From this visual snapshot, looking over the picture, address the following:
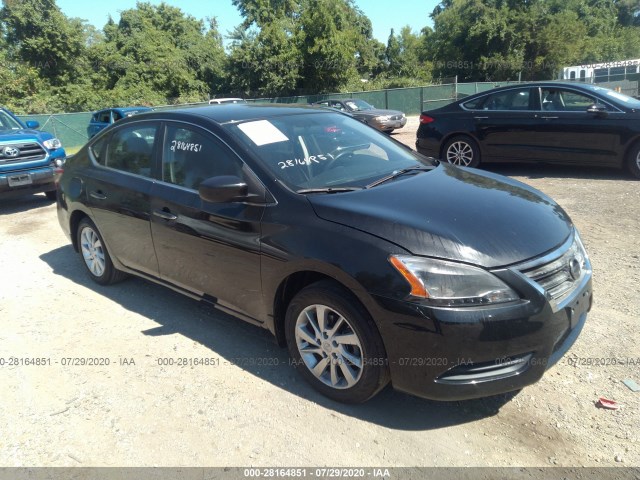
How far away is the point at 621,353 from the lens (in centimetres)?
332

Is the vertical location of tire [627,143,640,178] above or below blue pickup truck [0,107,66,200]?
below

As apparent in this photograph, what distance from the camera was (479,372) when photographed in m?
2.54

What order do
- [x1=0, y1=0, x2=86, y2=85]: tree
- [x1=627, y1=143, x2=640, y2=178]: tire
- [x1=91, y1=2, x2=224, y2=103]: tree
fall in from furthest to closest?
1. [x1=91, y1=2, x2=224, y2=103]: tree
2. [x1=0, y1=0, x2=86, y2=85]: tree
3. [x1=627, y1=143, x2=640, y2=178]: tire

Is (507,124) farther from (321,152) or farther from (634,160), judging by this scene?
(321,152)

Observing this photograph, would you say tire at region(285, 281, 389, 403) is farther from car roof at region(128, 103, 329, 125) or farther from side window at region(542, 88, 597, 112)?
side window at region(542, 88, 597, 112)

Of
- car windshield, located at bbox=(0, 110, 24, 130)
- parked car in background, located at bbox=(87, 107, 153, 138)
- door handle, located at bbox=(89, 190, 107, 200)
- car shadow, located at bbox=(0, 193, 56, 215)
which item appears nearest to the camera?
door handle, located at bbox=(89, 190, 107, 200)

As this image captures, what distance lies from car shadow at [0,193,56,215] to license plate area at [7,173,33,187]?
0.68 meters

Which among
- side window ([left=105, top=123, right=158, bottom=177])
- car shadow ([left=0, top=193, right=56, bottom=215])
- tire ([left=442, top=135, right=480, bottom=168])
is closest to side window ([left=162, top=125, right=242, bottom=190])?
side window ([left=105, top=123, right=158, bottom=177])

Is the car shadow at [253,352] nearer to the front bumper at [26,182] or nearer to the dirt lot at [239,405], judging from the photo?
the dirt lot at [239,405]

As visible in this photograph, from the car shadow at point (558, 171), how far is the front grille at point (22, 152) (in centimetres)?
784

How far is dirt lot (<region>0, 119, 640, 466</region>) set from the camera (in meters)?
2.62

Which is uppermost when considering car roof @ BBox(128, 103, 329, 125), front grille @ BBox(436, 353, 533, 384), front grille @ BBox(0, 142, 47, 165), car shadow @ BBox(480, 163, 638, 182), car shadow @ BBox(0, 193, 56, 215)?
car roof @ BBox(128, 103, 329, 125)

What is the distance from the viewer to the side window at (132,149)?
161 inches

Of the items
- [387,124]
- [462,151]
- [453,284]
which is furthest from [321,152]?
[387,124]
